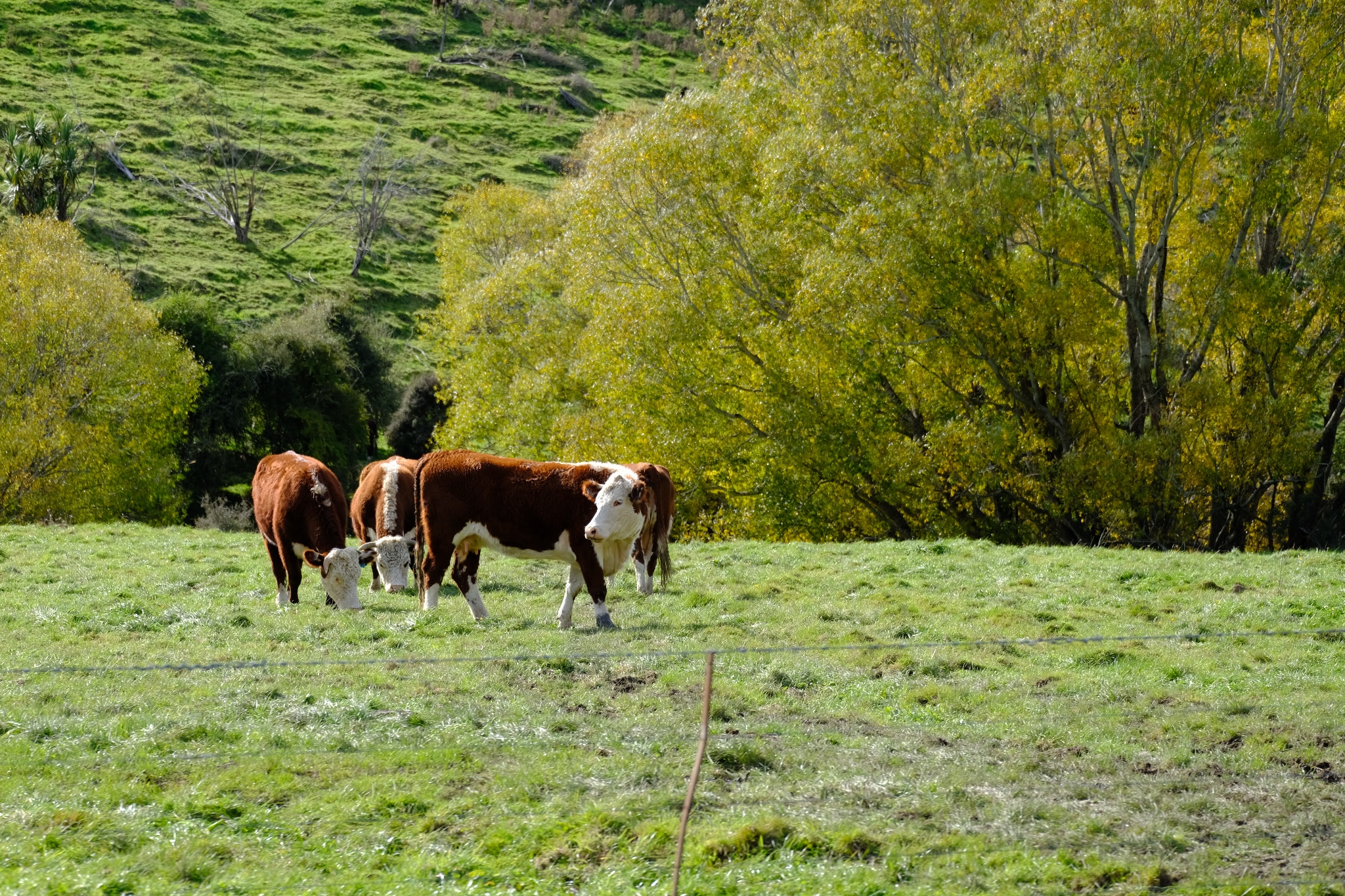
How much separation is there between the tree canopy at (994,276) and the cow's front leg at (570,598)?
13.7m

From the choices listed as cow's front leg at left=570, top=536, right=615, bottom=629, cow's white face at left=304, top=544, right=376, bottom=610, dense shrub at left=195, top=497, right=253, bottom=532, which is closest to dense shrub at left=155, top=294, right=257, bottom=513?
dense shrub at left=195, top=497, right=253, bottom=532

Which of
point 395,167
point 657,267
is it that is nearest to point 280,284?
point 395,167

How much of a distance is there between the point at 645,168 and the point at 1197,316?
45.6 feet

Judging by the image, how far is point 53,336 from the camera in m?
38.9

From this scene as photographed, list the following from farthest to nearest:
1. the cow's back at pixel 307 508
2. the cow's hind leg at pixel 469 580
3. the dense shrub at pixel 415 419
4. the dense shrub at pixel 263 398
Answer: the dense shrub at pixel 415 419, the dense shrub at pixel 263 398, the cow's back at pixel 307 508, the cow's hind leg at pixel 469 580

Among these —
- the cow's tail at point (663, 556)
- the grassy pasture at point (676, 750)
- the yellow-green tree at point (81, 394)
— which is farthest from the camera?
the yellow-green tree at point (81, 394)

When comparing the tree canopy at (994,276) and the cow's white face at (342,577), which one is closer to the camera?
the cow's white face at (342,577)

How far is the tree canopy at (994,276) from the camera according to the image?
81.0 feet

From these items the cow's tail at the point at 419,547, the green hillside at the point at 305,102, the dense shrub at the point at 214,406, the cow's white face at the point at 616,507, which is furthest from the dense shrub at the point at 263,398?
the cow's white face at the point at 616,507

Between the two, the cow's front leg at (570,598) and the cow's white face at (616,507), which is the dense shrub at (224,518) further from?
the cow's white face at (616,507)

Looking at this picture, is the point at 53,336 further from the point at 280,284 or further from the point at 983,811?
the point at 983,811

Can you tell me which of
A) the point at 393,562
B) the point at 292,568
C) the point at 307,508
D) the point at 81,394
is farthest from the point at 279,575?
the point at 81,394

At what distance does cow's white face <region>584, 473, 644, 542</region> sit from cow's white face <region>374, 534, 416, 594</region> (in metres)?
3.32

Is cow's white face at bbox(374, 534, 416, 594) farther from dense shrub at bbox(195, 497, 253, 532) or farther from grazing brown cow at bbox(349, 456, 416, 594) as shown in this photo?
dense shrub at bbox(195, 497, 253, 532)
